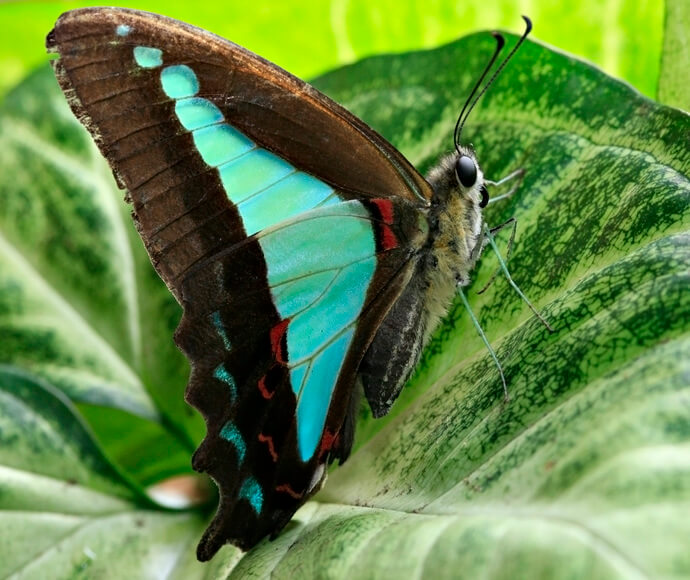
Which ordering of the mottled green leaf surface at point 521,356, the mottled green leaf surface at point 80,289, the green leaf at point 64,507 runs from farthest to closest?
the mottled green leaf surface at point 80,289, the green leaf at point 64,507, the mottled green leaf surface at point 521,356

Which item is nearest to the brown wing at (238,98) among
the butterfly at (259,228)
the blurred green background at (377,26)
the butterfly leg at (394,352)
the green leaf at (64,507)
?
the butterfly at (259,228)

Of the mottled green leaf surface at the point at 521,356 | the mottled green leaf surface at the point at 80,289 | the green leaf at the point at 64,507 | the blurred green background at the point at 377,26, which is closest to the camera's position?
the mottled green leaf surface at the point at 521,356

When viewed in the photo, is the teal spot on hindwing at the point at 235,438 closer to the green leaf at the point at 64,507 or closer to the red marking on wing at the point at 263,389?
the red marking on wing at the point at 263,389

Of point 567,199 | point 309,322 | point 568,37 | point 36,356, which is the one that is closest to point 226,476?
point 309,322

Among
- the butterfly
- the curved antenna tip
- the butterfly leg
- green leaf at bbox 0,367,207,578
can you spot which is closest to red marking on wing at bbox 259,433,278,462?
the butterfly

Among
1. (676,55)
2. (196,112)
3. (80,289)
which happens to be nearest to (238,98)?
(196,112)

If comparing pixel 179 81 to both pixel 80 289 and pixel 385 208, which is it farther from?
pixel 80 289
